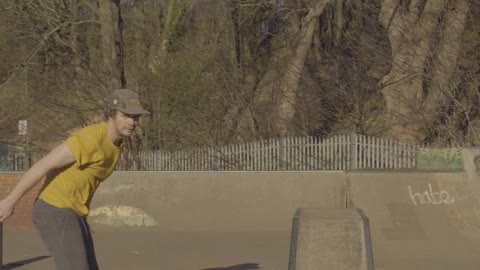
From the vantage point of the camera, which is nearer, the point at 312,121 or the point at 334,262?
the point at 334,262

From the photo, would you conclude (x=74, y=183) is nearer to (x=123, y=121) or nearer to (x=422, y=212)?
(x=123, y=121)

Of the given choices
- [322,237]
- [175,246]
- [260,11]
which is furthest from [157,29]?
[322,237]

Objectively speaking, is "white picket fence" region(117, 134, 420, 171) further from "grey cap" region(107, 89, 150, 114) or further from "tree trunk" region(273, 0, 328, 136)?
"grey cap" region(107, 89, 150, 114)

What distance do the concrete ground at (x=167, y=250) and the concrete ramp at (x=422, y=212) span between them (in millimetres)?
1479

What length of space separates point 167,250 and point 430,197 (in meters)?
4.16

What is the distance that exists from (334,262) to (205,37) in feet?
61.3

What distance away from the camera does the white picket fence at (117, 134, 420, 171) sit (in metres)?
17.3

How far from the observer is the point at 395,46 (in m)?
22.5

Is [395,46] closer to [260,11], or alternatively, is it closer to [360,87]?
[360,87]

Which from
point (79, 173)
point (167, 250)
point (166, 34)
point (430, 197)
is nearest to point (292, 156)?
point (430, 197)

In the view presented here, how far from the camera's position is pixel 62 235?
4.92 metres

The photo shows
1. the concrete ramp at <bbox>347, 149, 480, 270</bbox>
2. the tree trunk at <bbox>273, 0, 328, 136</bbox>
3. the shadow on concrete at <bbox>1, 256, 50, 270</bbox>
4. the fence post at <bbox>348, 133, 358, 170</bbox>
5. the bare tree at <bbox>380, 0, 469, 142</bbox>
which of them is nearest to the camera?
the shadow on concrete at <bbox>1, 256, 50, 270</bbox>

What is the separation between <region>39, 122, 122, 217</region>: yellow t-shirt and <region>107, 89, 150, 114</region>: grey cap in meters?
0.16

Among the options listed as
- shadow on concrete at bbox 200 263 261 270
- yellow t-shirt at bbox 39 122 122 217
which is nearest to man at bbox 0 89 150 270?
yellow t-shirt at bbox 39 122 122 217
